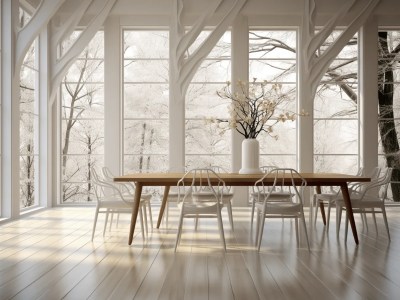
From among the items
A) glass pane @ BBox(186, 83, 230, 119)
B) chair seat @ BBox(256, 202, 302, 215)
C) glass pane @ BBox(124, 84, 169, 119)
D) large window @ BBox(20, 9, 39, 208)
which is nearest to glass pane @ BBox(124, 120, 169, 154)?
glass pane @ BBox(124, 84, 169, 119)

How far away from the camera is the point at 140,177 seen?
5266 millimetres

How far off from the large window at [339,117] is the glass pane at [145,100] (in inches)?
119

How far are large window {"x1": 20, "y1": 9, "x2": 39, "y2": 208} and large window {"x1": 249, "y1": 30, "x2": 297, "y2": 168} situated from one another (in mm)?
4055

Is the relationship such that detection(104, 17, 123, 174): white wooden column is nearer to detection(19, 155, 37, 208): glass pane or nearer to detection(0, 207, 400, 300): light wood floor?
detection(19, 155, 37, 208): glass pane

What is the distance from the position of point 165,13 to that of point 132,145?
2.59m

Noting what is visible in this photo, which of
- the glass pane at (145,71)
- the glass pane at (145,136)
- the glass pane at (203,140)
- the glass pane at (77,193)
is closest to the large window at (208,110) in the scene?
the glass pane at (203,140)

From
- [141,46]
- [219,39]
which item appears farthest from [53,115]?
[219,39]

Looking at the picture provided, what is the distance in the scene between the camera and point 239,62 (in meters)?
9.13

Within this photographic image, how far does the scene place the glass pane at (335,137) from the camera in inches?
369

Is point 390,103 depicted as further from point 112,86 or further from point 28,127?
point 28,127

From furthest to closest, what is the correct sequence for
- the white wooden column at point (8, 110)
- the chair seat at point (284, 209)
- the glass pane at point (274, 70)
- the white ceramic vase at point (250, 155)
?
the glass pane at point (274, 70)
the white wooden column at point (8, 110)
the white ceramic vase at point (250, 155)
the chair seat at point (284, 209)

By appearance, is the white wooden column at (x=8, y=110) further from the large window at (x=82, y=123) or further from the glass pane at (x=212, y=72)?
the glass pane at (x=212, y=72)

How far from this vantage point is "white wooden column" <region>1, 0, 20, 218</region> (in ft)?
23.5

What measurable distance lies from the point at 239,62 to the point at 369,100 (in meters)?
2.56
